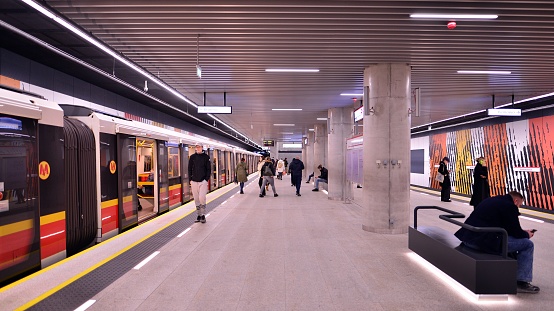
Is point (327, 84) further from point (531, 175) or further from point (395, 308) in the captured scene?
point (531, 175)

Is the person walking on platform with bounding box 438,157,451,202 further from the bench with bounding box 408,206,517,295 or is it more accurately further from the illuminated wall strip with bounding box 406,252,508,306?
the bench with bounding box 408,206,517,295

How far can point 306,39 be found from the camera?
19.8 ft

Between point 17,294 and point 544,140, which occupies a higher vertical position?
point 544,140

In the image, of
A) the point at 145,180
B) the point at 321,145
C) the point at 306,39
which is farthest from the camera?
the point at 321,145

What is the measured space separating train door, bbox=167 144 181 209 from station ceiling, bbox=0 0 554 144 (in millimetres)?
1977

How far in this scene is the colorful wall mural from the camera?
11.6 metres

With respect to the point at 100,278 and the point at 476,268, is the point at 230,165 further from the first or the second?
the point at 476,268

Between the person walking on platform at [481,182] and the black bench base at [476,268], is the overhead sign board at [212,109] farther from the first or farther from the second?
the person walking on platform at [481,182]

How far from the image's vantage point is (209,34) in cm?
581

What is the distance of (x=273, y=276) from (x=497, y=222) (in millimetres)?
2778

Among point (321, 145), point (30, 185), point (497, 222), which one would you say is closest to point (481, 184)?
point (497, 222)

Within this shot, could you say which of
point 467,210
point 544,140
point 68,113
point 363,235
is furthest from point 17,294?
point 544,140

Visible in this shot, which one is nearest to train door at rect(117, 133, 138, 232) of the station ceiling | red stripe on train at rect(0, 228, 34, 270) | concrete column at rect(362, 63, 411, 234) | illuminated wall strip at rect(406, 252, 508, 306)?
the station ceiling

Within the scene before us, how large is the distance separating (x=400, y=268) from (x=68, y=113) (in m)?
6.19
